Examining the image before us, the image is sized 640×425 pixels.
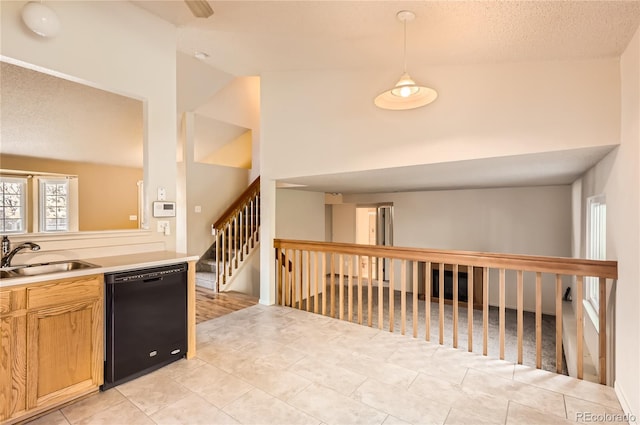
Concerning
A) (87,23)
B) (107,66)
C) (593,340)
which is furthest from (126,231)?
(593,340)

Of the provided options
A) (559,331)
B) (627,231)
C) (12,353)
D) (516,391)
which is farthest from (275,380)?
(627,231)

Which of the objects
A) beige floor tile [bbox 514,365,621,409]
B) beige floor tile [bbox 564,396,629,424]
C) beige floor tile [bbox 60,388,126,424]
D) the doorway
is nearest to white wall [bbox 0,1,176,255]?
beige floor tile [bbox 60,388,126,424]

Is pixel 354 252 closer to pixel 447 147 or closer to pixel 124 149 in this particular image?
pixel 447 147

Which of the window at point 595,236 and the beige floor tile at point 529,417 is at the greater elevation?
the window at point 595,236

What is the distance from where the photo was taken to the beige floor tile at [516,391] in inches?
82.3

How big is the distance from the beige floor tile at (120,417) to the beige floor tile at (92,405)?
5cm

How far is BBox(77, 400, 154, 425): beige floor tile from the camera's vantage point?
6.32 feet

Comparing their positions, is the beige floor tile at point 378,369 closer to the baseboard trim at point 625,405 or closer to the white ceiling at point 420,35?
the baseboard trim at point 625,405

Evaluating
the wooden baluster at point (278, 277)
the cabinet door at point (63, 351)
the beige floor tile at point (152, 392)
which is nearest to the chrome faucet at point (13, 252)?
the cabinet door at point (63, 351)

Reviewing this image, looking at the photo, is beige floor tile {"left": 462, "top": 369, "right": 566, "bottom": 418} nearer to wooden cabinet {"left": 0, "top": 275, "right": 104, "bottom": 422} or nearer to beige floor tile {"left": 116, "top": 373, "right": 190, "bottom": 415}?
beige floor tile {"left": 116, "top": 373, "right": 190, "bottom": 415}

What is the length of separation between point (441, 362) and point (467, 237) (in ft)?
12.4

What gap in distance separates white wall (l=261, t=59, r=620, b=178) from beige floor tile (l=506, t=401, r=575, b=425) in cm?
185

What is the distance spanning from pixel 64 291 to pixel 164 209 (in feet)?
3.89

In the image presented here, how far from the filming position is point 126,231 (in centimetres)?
284
